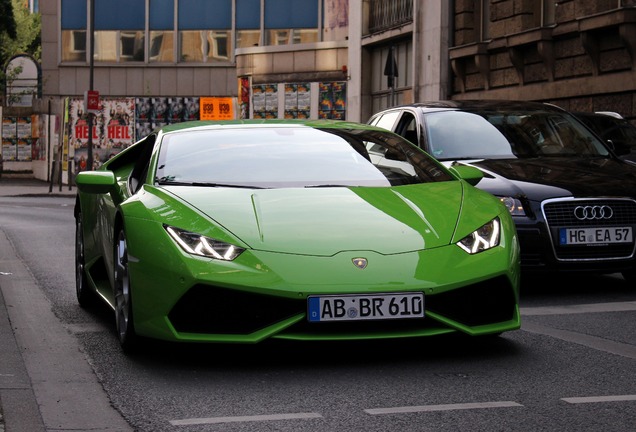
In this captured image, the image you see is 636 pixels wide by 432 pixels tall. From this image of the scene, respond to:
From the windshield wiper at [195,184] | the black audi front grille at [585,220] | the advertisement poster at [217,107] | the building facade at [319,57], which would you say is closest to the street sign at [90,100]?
the building facade at [319,57]

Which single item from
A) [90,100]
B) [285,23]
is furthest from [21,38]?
[90,100]

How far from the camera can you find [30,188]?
1836 inches

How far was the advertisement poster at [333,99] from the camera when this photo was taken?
150ft

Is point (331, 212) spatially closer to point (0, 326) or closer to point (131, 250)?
point (131, 250)

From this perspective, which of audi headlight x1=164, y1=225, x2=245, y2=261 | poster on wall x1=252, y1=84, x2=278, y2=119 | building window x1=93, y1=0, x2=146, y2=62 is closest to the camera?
audi headlight x1=164, y1=225, x2=245, y2=261

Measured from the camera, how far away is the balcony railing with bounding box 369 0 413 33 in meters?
37.7

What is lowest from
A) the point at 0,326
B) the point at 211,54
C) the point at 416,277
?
the point at 0,326

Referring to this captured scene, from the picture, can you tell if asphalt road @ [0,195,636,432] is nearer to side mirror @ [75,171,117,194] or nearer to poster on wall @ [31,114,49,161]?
side mirror @ [75,171,117,194]

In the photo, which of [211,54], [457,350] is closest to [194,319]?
[457,350]

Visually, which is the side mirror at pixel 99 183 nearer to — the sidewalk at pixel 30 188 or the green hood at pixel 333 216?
the green hood at pixel 333 216

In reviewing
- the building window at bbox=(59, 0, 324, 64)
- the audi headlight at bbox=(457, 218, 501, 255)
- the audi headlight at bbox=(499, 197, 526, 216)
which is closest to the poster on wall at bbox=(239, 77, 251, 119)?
the building window at bbox=(59, 0, 324, 64)

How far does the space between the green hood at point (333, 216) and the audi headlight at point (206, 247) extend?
0.31ft

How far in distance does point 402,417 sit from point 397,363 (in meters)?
1.28

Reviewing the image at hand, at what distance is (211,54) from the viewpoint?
63406 millimetres
